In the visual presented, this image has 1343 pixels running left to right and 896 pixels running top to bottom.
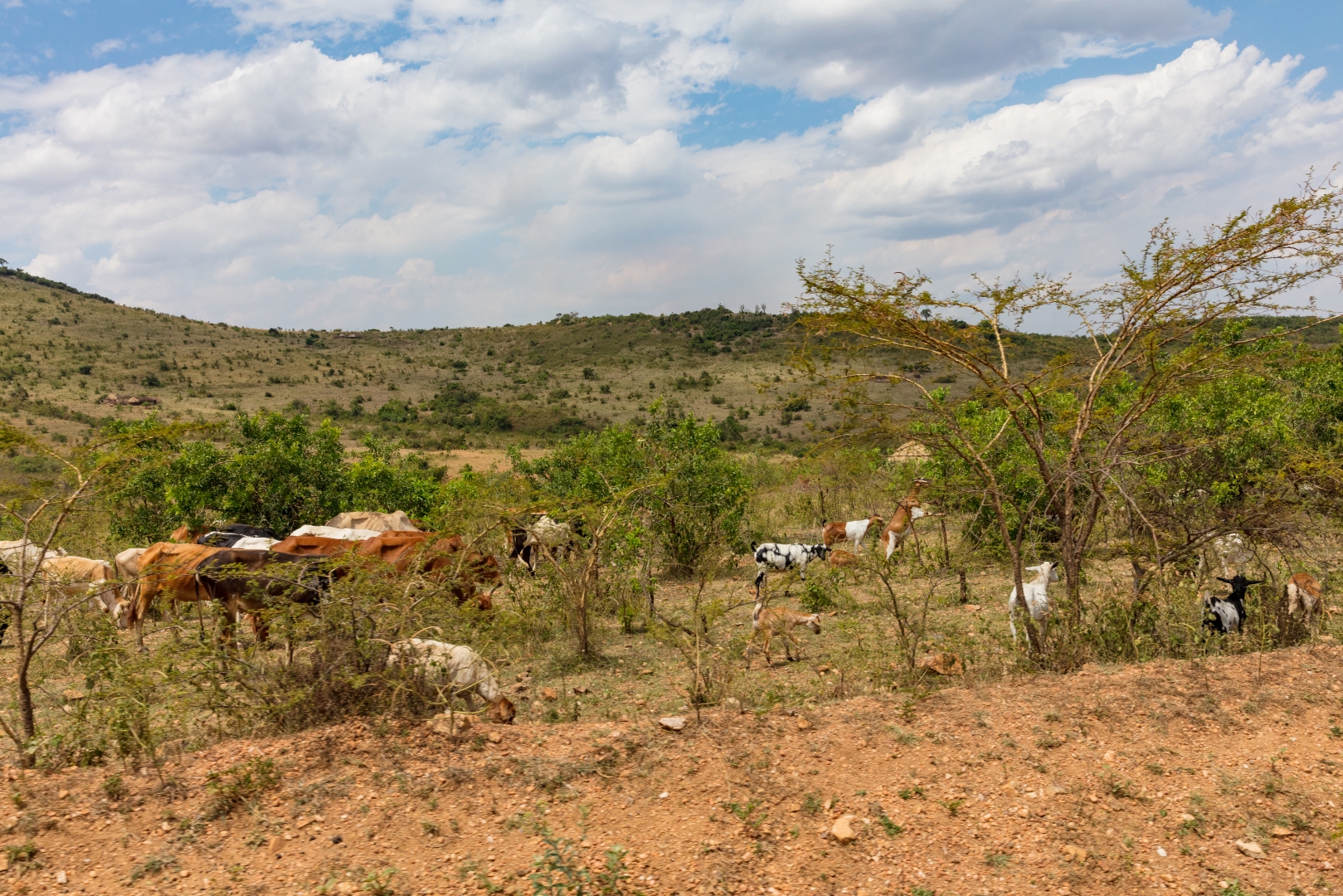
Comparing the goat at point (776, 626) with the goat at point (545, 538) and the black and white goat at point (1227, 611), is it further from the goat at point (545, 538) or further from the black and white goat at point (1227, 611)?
the black and white goat at point (1227, 611)

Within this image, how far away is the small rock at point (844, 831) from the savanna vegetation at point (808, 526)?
159 cm

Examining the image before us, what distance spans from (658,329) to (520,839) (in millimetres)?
68788

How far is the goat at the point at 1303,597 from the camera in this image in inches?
331

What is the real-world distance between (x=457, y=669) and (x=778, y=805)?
305 centimetres

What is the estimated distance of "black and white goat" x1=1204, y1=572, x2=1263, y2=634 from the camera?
8.05 meters

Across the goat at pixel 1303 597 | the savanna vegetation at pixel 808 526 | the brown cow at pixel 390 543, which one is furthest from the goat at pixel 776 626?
the brown cow at pixel 390 543

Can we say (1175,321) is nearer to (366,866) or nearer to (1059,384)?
(1059,384)

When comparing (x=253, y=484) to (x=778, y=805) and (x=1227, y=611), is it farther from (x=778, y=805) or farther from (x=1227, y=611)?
(x=1227, y=611)

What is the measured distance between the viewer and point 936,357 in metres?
7.71

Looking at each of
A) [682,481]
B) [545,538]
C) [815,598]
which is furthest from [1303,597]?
[545,538]

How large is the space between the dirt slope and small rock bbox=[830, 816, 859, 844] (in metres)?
0.05

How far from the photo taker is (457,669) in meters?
7.04

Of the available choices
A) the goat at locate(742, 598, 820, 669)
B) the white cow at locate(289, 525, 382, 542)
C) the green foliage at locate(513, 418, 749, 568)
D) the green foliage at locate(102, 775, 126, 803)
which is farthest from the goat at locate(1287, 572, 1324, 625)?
the white cow at locate(289, 525, 382, 542)

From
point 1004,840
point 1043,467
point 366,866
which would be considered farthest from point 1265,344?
point 366,866
